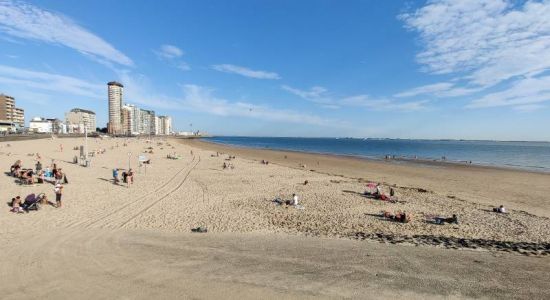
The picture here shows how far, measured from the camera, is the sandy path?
6535mm

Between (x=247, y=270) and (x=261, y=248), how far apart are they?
5.37 feet

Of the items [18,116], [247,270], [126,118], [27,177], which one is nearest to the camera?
[247,270]

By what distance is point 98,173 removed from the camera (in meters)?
22.9

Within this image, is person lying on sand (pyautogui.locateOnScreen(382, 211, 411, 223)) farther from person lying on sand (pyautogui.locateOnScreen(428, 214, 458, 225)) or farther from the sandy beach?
person lying on sand (pyautogui.locateOnScreen(428, 214, 458, 225))

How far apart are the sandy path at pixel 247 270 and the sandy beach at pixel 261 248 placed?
0.11 ft

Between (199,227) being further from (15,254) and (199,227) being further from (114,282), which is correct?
(15,254)

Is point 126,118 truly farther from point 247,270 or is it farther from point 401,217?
point 247,270

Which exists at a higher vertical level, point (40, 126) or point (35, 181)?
point (40, 126)

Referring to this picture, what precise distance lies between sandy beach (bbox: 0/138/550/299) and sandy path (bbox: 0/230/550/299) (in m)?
0.03

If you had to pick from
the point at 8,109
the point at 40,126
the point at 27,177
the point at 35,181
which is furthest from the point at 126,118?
the point at 27,177

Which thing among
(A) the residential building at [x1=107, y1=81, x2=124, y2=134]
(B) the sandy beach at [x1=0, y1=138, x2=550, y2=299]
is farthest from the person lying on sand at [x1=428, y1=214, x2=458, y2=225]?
(A) the residential building at [x1=107, y1=81, x2=124, y2=134]

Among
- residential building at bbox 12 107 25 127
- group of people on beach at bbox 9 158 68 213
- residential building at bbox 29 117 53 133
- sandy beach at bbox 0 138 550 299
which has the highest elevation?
residential building at bbox 12 107 25 127

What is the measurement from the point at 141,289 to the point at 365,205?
39.7ft

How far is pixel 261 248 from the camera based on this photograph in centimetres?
922
